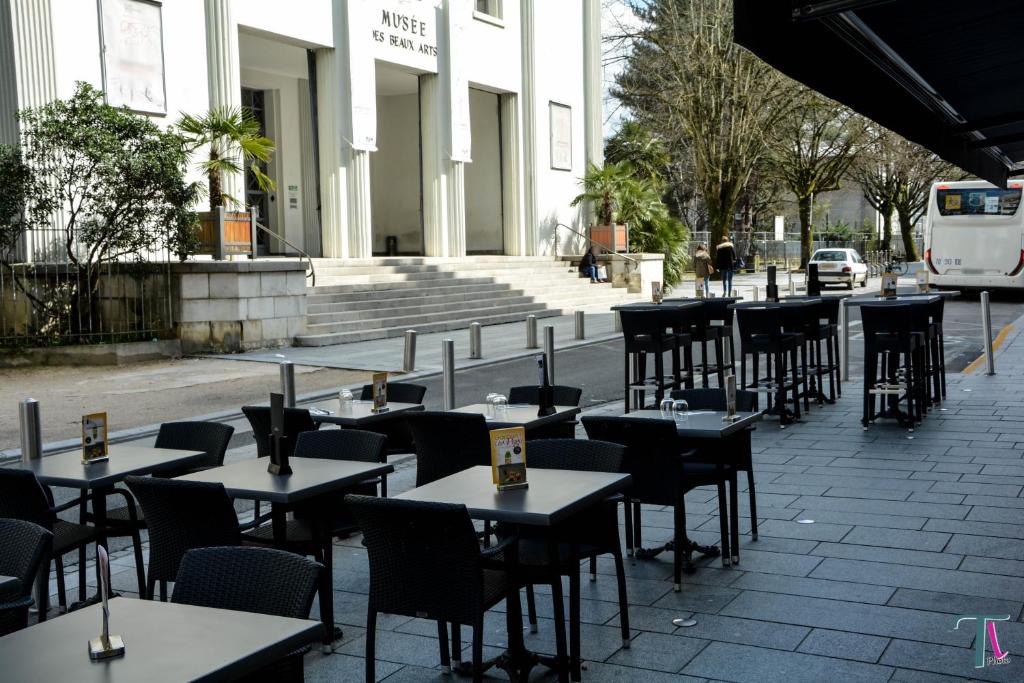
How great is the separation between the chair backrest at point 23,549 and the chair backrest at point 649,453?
299 cm

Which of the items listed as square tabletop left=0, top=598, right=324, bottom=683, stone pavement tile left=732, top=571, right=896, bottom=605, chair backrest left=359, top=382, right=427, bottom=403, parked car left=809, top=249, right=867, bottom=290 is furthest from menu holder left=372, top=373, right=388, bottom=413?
parked car left=809, top=249, right=867, bottom=290

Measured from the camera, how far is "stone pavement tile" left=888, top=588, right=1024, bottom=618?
17.5ft

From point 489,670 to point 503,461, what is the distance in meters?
0.97

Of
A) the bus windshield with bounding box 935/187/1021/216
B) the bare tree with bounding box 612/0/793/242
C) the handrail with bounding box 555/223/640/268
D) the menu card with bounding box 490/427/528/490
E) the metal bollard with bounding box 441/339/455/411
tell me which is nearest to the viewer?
the menu card with bounding box 490/427/528/490

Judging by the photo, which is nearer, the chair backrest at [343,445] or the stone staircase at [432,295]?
Answer: the chair backrest at [343,445]

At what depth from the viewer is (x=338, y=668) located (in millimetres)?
4918

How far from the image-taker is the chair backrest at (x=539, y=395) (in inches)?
299

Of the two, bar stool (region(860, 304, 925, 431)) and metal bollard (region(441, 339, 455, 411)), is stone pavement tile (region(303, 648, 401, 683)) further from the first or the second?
bar stool (region(860, 304, 925, 431))

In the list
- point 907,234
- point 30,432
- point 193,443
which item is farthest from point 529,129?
point 907,234

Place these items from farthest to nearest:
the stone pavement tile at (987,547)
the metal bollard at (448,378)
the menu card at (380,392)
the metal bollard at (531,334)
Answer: the metal bollard at (531,334), the metal bollard at (448,378), the menu card at (380,392), the stone pavement tile at (987,547)

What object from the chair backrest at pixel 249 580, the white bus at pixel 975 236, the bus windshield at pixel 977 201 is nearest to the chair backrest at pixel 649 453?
the chair backrest at pixel 249 580

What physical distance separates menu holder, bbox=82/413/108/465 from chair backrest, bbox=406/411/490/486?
1.81m

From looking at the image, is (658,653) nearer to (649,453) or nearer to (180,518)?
(649,453)

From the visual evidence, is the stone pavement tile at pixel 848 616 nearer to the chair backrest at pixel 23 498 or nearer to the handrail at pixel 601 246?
the chair backrest at pixel 23 498
